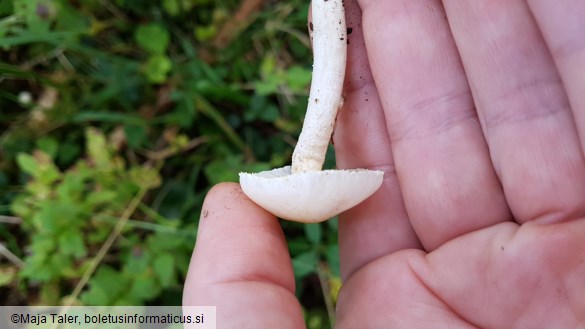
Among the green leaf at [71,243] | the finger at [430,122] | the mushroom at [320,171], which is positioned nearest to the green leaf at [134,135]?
the green leaf at [71,243]

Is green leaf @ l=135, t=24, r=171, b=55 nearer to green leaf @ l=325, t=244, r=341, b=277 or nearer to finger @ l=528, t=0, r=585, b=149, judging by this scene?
green leaf @ l=325, t=244, r=341, b=277

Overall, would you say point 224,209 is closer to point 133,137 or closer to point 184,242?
point 184,242

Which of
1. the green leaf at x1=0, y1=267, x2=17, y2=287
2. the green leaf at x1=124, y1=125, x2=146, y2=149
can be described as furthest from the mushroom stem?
the green leaf at x1=0, y1=267, x2=17, y2=287

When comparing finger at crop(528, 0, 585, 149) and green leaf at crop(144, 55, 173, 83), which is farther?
green leaf at crop(144, 55, 173, 83)

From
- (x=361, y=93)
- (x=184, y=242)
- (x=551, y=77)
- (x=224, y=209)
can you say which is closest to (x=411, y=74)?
(x=361, y=93)

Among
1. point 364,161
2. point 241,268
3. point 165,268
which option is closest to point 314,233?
point 364,161

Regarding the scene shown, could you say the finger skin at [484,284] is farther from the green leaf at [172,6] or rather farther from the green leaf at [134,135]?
the green leaf at [172,6]
